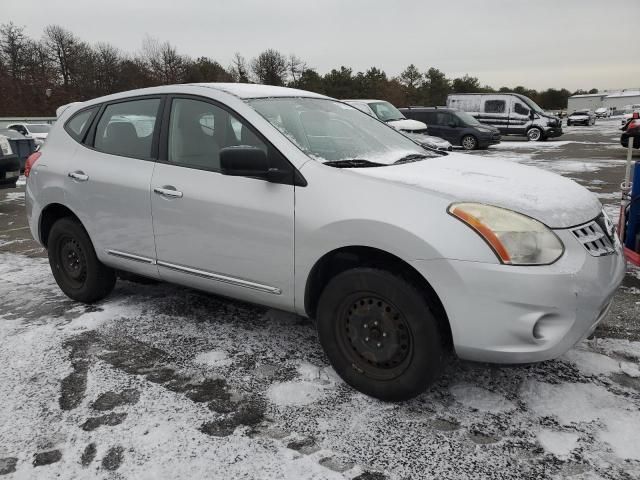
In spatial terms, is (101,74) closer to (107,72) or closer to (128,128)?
(107,72)

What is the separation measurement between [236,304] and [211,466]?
6.45ft

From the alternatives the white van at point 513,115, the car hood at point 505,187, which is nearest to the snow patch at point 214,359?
the car hood at point 505,187

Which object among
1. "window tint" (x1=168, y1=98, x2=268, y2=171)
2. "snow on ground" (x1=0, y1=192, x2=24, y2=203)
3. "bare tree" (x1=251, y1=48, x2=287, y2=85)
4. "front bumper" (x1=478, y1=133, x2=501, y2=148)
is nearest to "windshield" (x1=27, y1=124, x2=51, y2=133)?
"snow on ground" (x1=0, y1=192, x2=24, y2=203)

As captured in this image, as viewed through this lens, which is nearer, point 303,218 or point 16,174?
point 303,218

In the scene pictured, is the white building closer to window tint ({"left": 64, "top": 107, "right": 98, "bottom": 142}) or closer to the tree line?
the tree line

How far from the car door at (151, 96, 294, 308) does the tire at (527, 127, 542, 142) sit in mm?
23402

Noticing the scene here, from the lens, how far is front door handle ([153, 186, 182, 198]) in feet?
10.6

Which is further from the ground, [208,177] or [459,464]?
[208,177]

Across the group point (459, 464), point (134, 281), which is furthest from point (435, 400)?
point (134, 281)

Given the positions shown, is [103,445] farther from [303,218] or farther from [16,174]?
[16,174]

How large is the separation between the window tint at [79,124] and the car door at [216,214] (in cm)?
94

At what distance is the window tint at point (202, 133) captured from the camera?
3143mm

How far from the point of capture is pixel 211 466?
2.20 m

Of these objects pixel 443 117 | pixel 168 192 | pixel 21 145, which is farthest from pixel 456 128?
pixel 168 192
